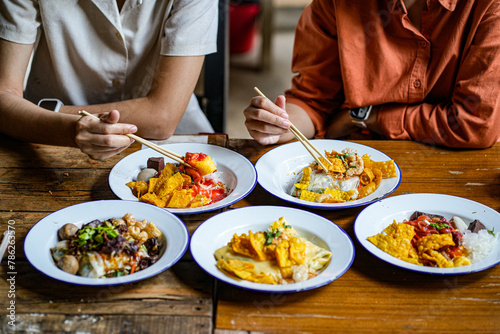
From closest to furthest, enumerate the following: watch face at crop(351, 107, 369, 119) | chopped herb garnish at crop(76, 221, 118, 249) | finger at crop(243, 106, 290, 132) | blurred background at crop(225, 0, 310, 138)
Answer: chopped herb garnish at crop(76, 221, 118, 249) < finger at crop(243, 106, 290, 132) < watch face at crop(351, 107, 369, 119) < blurred background at crop(225, 0, 310, 138)

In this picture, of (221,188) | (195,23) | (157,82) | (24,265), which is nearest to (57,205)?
(24,265)

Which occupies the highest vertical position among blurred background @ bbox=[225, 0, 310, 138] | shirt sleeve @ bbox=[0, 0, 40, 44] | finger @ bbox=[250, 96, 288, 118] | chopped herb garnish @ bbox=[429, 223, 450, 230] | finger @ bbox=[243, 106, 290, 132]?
shirt sleeve @ bbox=[0, 0, 40, 44]

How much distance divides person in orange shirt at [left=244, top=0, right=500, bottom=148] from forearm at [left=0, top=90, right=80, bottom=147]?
2.12 feet

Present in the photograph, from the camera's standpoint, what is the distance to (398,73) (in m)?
1.74

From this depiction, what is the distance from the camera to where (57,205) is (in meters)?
1.31

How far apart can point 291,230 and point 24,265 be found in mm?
667

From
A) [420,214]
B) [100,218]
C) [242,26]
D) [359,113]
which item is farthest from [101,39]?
[242,26]

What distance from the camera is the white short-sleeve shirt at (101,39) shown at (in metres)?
1.78

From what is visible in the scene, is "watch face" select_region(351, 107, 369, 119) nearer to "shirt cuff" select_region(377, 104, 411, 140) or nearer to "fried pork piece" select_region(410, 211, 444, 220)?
"shirt cuff" select_region(377, 104, 411, 140)

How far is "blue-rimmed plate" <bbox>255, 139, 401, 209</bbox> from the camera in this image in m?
1.29

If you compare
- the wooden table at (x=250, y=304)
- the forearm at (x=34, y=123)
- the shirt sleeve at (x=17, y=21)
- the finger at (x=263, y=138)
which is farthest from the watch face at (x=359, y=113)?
the shirt sleeve at (x=17, y=21)

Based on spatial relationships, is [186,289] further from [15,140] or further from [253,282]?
[15,140]

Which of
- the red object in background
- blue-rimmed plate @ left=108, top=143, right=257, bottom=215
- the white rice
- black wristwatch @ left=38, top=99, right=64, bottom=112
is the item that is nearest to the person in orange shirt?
blue-rimmed plate @ left=108, top=143, right=257, bottom=215

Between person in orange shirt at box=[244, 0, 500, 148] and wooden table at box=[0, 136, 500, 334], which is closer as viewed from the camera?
wooden table at box=[0, 136, 500, 334]
